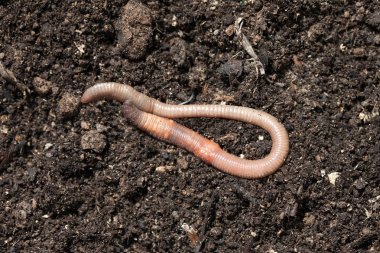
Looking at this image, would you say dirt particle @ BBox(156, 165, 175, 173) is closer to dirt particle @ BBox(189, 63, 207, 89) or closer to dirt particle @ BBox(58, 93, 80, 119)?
dirt particle @ BBox(189, 63, 207, 89)

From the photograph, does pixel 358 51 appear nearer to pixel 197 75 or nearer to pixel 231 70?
pixel 231 70

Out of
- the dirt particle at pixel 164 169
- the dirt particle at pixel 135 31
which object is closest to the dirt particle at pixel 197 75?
the dirt particle at pixel 135 31

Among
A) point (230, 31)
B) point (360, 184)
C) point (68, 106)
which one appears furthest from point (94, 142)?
point (360, 184)

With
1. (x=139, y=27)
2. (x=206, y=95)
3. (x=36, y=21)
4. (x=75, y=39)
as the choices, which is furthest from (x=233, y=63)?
(x=36, y=21)

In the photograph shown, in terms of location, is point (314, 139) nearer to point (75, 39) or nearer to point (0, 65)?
point (75, 39)

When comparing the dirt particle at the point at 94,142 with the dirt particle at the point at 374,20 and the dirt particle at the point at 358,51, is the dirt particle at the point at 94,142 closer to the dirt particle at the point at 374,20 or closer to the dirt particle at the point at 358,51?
the dirt particle at the point at 358,51
